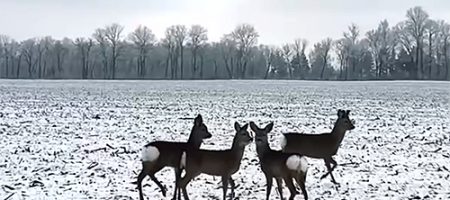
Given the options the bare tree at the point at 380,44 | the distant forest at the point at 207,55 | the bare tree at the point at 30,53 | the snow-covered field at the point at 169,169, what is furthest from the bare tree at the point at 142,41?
the snow-covered field at the point at 169,169

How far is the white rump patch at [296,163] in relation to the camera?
8.85 metres

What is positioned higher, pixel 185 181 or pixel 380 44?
pixel 380 44

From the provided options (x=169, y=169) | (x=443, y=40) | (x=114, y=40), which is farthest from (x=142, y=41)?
(x=169, y=169)

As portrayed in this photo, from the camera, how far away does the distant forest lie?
431ft

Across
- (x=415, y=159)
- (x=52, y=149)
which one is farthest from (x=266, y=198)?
(x=52, y=149)

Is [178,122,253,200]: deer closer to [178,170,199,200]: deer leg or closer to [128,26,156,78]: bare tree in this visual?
[178,170,199,200]: deer leg

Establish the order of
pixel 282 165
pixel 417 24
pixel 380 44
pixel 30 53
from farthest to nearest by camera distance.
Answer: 1. pixel 30 53
2. pixel 380 44
3. pixel 417 24
4. pixel 282 165

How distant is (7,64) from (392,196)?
495 ft

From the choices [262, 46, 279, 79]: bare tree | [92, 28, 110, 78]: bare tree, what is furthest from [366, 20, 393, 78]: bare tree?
[92, 28, 110, 78]: bare tree

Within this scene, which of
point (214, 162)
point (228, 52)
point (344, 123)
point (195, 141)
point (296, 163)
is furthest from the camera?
point (228, 52)

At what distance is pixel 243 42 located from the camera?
143m

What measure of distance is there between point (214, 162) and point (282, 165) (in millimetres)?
1064

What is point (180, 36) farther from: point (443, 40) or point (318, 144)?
point (318, 144)

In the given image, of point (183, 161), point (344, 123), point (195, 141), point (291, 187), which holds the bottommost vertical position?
point (291, 187)
